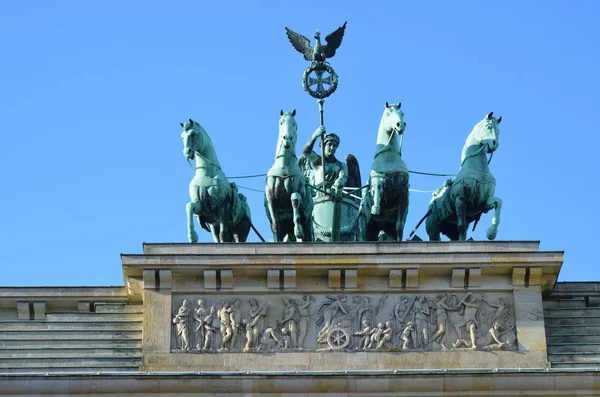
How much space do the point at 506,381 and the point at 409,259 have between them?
279cm

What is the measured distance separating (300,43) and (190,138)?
5.59 meters

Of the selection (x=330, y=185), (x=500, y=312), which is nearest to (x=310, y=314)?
(x=500, y=312)

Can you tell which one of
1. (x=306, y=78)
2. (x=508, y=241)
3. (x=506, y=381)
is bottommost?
(x=506, y=381)

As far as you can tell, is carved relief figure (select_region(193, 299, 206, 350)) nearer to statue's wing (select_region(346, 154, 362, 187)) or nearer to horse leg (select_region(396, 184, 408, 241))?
horse leg (select_region(396, 184, 408, 241))

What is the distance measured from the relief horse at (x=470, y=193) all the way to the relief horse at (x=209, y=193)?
3.59 metres

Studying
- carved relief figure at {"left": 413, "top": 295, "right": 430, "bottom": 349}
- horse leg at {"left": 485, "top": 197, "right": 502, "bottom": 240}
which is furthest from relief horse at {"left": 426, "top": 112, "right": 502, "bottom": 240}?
carved relief figure at {"left": 413, "top": 295, "right": 430, "bottom": 349}

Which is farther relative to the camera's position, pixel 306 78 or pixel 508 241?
pixel 306 78

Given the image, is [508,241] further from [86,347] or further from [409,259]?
[86,347]

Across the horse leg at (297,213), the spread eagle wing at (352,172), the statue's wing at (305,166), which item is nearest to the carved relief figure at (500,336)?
the horse leg at (297,213)

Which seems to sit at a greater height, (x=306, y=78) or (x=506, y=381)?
(x=306, y=78)

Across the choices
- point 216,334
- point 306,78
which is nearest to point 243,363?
point 216,334

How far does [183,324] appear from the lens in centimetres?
4306

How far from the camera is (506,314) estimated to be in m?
43.2

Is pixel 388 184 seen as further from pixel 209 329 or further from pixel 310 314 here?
pixel 209 329
